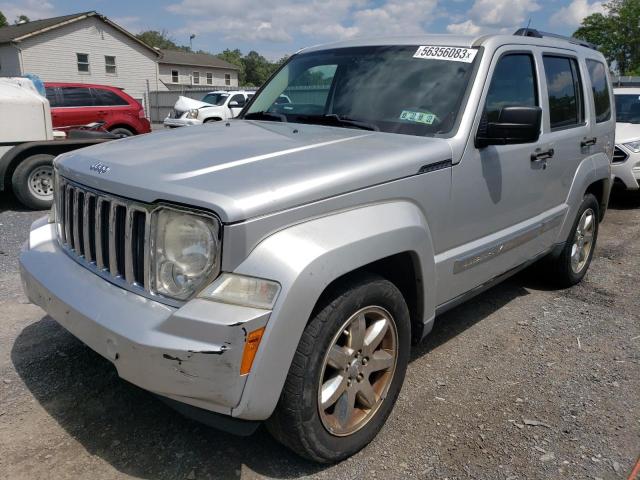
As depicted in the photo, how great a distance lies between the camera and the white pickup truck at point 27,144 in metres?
6.96

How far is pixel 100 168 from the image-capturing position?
8.13 ft

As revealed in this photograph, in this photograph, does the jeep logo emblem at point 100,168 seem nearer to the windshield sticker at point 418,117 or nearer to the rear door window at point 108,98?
the windshield sticker at point 418,117

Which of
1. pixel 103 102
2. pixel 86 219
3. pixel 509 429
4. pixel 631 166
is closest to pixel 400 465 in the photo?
pixel 509 429

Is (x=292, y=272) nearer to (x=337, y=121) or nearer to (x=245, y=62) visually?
(x=337, y=121)

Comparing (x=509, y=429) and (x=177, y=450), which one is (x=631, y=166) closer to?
(x=509, y=429)

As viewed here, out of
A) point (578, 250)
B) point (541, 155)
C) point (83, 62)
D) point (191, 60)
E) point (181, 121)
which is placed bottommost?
point (181, 121)

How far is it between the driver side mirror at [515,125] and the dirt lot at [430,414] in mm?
1437

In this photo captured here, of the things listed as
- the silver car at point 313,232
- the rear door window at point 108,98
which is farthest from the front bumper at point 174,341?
the rear door window at point 108,98

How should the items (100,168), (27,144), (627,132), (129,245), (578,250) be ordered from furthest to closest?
(627,132) → (27,144) → (578,250) → (100,168) → (129,245)

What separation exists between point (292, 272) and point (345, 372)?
67cm

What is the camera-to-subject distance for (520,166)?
3447mm

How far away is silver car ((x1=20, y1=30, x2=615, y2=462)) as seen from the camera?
2010mm

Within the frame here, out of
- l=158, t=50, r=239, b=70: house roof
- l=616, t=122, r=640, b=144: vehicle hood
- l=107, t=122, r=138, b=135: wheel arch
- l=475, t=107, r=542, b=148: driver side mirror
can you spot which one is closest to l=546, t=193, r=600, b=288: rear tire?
l=475, t=107, r=542, b=148: driver side mirror

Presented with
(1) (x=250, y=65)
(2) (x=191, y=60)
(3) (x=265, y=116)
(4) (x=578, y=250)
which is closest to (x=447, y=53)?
(3) (x=265, y=116)
